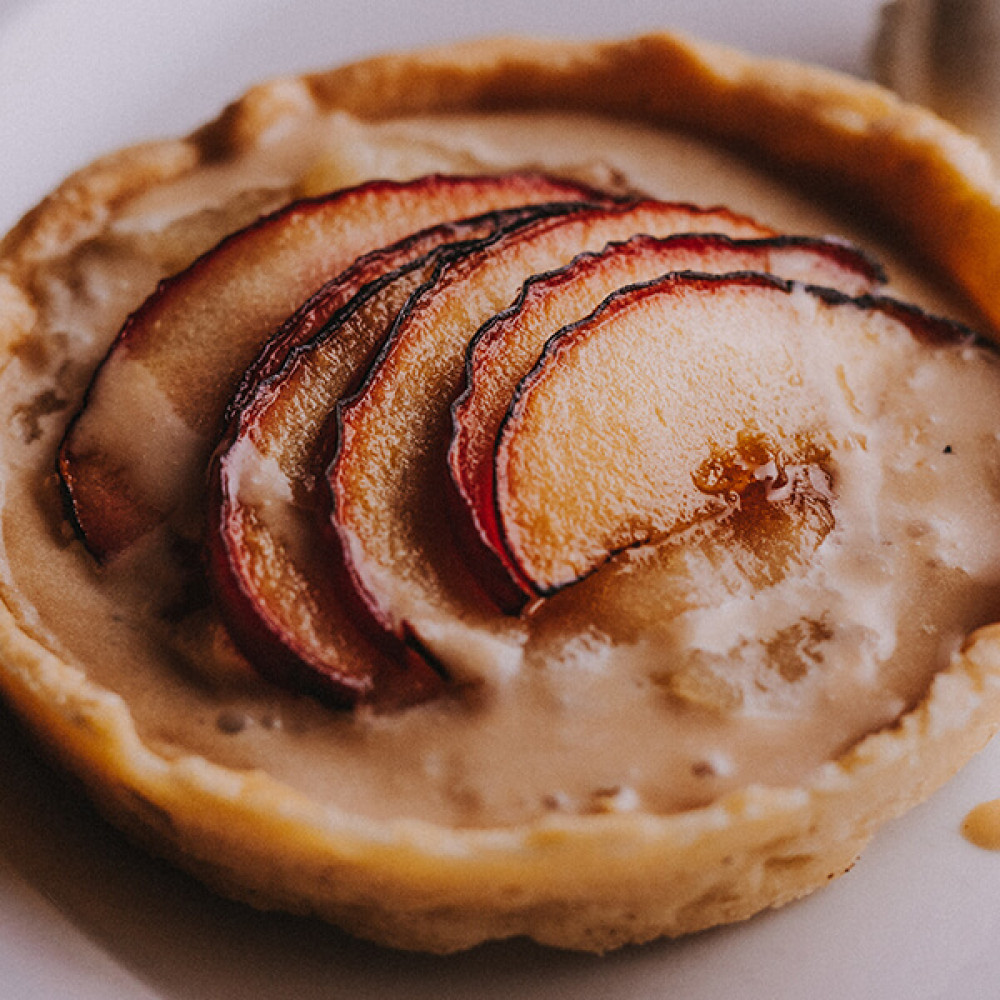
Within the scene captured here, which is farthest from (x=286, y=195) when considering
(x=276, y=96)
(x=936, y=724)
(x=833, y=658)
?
(x=936, y=724)

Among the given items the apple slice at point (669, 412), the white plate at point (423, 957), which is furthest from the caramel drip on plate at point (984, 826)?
the apple slice at point (669, 412)

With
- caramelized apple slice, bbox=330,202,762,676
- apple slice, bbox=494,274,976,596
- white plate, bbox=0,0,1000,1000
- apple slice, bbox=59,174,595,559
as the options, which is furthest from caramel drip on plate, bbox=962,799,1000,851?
apple slice, bbox=59,174,595,559

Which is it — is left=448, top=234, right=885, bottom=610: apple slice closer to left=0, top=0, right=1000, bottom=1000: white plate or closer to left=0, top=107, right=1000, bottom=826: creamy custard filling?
left=0, top=107, right=1000, bottom=826: creamy custard filling

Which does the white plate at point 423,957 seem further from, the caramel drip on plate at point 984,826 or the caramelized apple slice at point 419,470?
the caramelized apple slice at point 419,470

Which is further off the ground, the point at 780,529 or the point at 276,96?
the point at 276,96

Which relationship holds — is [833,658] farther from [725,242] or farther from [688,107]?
[688,107]

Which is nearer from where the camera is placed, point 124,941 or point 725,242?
point 124,941

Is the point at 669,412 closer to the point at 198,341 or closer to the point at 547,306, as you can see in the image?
the point at 547,306
